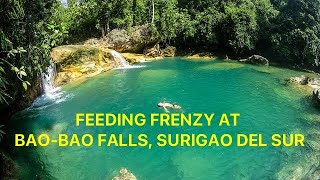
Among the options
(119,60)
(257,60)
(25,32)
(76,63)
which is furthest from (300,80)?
(25,32)

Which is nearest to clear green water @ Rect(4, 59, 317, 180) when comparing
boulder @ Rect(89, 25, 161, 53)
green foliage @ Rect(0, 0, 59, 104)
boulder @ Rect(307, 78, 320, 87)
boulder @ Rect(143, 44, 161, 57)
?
boulder @ Rect(307, 78, 320, 87)

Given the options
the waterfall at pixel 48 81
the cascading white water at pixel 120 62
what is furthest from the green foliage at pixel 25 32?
the cascading white water at pixel 120 62

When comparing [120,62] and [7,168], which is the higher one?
[120,62]

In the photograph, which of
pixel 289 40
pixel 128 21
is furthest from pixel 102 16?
pixel 289 40

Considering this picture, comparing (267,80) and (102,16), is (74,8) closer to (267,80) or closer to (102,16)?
(102,16)

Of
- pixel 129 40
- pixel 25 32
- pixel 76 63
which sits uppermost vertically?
pixel 25 32

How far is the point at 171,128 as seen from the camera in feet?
59.6

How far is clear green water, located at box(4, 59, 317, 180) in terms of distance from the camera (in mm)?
13828

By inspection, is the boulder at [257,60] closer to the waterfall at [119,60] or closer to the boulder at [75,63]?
the waterfall at [119,60]

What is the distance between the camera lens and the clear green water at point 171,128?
13828 millimetres

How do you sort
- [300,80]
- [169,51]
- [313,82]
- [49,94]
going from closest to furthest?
[49,94] → [313,82] → [300,80] → [169,51]

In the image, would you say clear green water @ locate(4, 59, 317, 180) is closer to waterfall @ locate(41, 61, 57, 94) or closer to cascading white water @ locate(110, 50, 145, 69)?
waterfall @ locate(41, 61, 57, 94)

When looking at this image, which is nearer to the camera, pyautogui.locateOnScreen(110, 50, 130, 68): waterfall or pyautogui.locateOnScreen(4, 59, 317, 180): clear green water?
pyautogui.locateOnScreen(4, 59, 317, 180): clear green water

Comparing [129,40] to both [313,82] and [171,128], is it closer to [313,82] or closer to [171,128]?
[313,82]
